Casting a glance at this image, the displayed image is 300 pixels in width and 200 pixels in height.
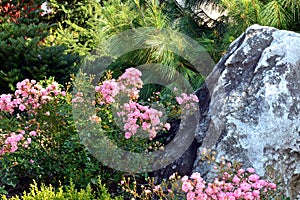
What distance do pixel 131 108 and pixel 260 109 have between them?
691 millimetres

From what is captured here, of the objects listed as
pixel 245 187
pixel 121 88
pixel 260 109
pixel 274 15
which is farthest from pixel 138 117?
pixel 274 15

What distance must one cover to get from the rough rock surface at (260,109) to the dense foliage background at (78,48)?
2.24 ft

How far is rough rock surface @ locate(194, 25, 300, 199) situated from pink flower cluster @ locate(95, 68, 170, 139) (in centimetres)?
29

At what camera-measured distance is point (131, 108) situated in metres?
2.75

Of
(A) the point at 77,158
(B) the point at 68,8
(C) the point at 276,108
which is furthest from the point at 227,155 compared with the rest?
(B) the point at 68,8

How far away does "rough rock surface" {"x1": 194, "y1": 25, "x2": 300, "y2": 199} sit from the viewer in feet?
8.52

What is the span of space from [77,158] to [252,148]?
103 centimetres

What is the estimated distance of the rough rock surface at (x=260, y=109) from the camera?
8.52ft

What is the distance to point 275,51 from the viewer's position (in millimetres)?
2764

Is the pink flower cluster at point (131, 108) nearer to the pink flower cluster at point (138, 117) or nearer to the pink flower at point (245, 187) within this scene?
the pink flower cluster at point (138, 117)

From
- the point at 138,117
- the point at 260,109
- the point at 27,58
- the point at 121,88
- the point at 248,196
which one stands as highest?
the point at 27,58

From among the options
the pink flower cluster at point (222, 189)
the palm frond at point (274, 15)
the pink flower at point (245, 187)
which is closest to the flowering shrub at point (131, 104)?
the pink flower cluster at point (222, 189)

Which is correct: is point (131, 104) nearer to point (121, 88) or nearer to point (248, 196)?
point (121, 88)

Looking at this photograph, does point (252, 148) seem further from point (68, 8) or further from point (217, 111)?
point (68, 8)
